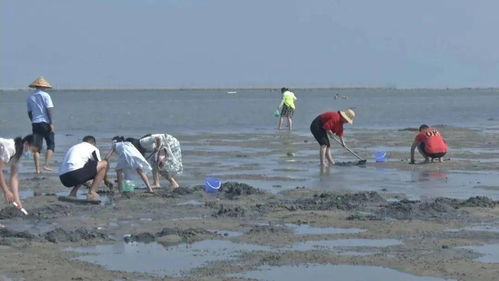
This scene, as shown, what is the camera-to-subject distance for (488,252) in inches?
384

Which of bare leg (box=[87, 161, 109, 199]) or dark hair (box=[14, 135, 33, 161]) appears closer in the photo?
dark hair (box=[14, 135, 33, 161])

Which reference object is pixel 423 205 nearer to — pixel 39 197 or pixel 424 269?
pixel 424 269

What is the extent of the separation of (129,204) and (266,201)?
197 cm

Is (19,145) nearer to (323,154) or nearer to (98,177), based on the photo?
(98,177)

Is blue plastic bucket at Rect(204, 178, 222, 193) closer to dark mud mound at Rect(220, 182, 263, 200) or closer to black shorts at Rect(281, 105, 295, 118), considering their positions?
dark mud mound at Rect(220, 182, 263, 200)

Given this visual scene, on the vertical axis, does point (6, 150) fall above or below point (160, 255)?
above

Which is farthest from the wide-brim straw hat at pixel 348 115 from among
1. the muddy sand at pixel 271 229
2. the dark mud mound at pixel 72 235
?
the dark mud mound at pixel 72 235

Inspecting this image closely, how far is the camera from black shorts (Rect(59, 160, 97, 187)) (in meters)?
13.7

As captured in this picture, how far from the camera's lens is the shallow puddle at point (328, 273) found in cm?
866

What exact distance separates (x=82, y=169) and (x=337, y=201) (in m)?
3.68

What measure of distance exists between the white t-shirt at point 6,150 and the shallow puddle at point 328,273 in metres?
3.91

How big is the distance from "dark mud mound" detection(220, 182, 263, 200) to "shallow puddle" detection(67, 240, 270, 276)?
387cm

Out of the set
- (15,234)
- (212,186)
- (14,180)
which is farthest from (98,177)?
(15,234)
